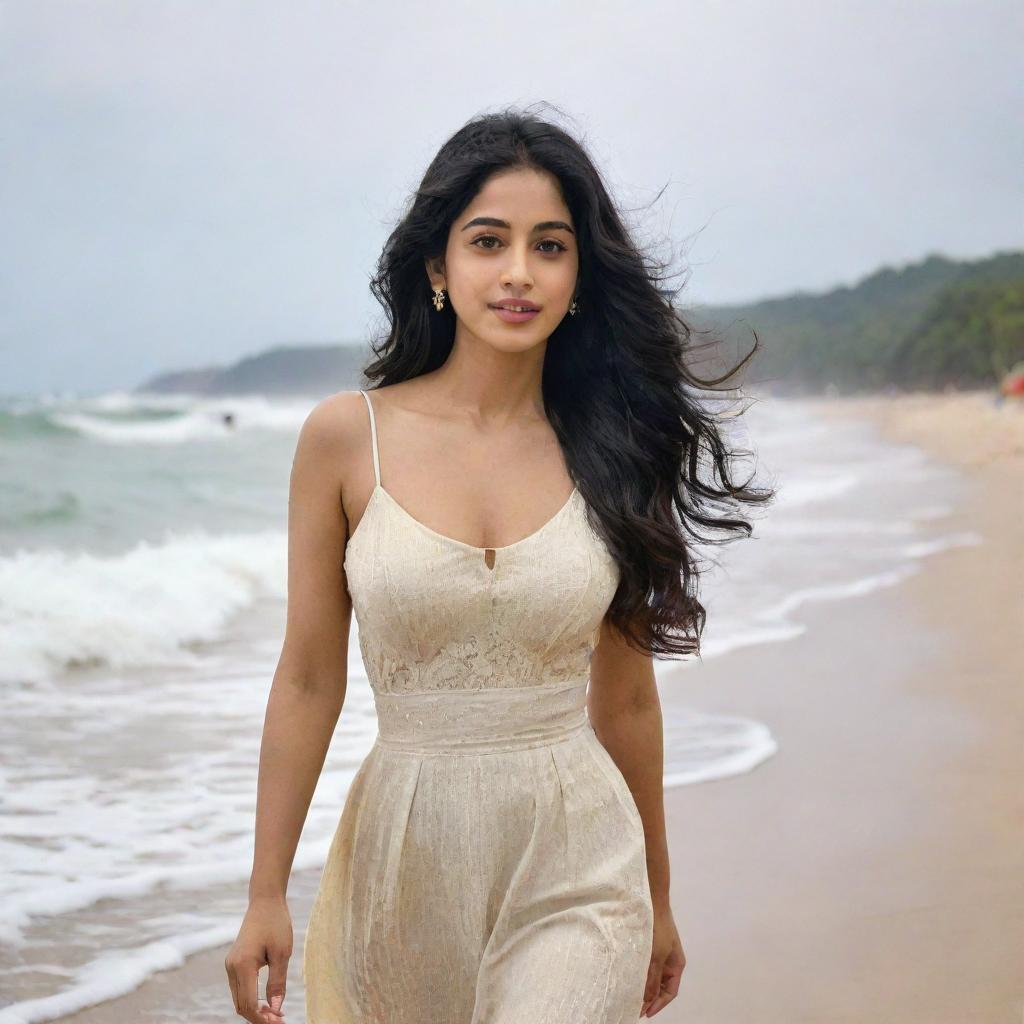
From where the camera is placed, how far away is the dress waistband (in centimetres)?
209

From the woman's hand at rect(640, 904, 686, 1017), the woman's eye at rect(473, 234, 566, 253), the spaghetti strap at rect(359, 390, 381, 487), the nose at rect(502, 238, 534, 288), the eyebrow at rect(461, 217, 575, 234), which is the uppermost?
the eyebrow at rect(461, 217, 575, 234)

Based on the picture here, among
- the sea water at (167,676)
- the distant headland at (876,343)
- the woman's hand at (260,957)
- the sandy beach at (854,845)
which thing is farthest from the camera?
the distant headland at (876,343)

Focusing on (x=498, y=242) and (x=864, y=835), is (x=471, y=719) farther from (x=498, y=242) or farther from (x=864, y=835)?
(x=864, y=835)

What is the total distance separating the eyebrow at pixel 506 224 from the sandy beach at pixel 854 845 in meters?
2.09

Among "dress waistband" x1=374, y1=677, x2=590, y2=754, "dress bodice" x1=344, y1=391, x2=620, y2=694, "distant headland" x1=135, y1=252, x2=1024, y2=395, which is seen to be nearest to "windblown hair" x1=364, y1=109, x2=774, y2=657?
"dress bodice" x1=344, y1=391, x2=620, y2=694

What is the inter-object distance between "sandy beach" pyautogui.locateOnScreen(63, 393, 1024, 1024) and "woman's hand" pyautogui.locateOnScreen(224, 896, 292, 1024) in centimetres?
154

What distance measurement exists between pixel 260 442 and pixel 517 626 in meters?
23.7

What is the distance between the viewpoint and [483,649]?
2.08m

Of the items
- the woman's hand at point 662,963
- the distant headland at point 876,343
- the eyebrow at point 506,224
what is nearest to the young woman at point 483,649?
the eyebrow at point 506,224

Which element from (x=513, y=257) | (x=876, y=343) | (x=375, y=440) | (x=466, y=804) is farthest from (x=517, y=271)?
(x=876, y=343)

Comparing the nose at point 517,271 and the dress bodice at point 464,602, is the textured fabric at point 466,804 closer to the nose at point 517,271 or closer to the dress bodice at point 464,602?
the dress bodice at point 464,602

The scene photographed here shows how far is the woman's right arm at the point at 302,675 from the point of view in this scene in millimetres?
2068

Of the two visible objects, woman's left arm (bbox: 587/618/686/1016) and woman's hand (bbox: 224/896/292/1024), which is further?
woman's left arm (bbox: 587/618/686/1016)

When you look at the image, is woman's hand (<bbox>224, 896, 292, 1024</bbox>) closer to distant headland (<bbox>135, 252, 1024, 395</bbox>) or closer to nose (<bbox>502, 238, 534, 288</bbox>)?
nose (<bbox>502, 238, 534, 288</bbox>)
